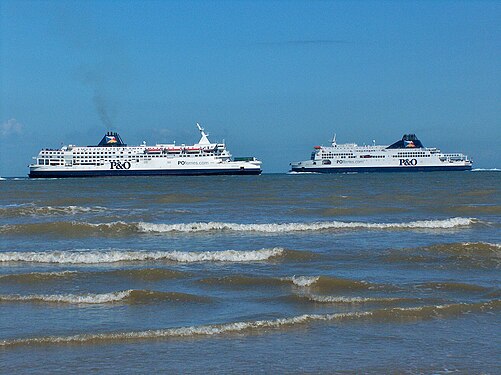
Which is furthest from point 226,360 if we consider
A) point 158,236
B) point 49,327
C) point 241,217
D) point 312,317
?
point 241,217

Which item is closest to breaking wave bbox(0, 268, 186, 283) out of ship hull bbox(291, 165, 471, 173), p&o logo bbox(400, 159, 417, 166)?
ship hull bbox(291, 165, 471, 173)

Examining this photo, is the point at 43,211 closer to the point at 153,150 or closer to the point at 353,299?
the point at 353,299

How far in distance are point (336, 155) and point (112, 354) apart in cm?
9791

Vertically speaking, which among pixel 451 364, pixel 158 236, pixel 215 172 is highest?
pixel 215 172

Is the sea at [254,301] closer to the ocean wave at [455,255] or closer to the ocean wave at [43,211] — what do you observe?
the ocean wave at [455,255]

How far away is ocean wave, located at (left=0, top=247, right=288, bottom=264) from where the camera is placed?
512 inches

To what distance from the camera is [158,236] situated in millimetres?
17750

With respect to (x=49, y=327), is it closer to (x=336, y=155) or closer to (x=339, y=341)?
(x=339, y=341)

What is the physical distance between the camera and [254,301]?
9273mm

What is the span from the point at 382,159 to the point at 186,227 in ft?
283

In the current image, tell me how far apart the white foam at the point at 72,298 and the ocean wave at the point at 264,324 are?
1.79 metres

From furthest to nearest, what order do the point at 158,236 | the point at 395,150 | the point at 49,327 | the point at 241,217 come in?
the point at 395,150 < the point at 241,217 < the point at 158,236 < the point at 49,327

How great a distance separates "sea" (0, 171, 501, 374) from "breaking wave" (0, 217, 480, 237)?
160mm

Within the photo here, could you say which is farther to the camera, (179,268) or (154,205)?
(154,205)
